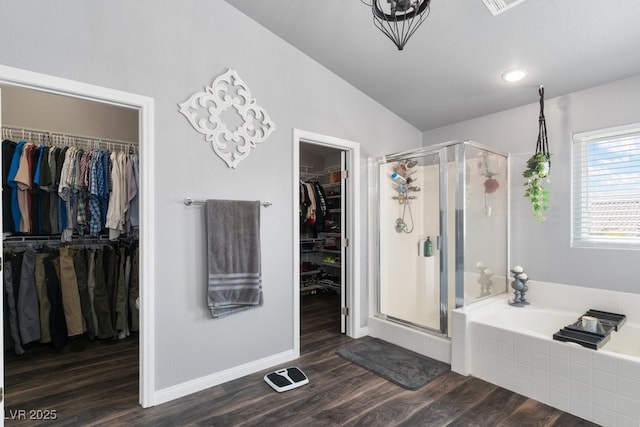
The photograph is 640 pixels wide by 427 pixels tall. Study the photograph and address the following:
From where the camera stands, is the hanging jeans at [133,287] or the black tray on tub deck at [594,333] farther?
the hanging jeans at [133,287]

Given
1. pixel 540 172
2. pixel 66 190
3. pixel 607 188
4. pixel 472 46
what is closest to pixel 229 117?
pixel 66 190

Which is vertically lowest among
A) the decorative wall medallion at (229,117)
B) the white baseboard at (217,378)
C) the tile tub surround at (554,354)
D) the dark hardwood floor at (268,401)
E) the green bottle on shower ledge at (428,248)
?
the dark hardwood floor at (268,401)

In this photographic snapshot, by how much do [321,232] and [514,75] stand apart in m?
3.43

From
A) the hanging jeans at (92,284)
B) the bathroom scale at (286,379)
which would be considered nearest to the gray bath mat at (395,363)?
the bathroom scale at (286,379)

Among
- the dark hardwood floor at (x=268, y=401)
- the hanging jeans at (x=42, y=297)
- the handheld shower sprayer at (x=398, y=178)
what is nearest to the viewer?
the dark hardwood floor at (x=268, y=401)

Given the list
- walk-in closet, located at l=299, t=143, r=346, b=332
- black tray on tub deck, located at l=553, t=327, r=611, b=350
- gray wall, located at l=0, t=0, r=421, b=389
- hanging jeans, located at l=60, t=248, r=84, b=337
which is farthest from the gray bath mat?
hanging jeans, located at l=60, t=248, r=84, b=337

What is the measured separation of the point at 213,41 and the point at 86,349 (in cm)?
294

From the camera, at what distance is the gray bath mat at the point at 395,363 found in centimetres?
249

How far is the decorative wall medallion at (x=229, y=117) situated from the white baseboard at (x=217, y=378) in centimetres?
156

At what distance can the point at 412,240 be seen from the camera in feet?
11.0

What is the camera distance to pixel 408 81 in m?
3.05

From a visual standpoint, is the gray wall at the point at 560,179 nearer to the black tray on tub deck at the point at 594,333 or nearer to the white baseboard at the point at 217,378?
the black tray on tub deck at the point at 594,333

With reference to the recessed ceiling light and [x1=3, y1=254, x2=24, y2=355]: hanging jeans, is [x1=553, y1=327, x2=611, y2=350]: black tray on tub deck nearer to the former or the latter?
the recessed ceiling light

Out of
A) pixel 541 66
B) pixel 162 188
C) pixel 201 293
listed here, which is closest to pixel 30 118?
pixel 162 188
